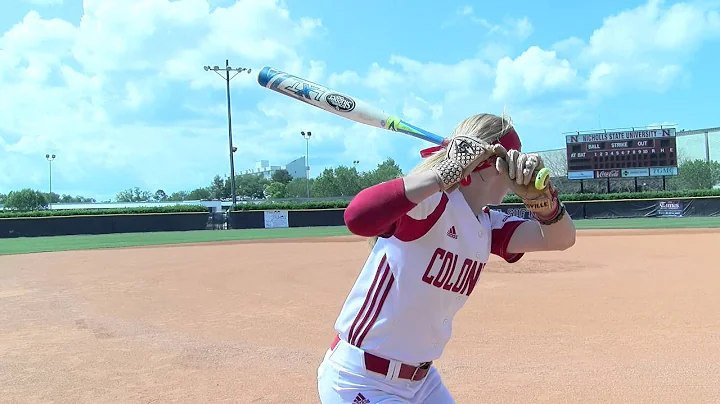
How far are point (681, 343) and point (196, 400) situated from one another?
522cm

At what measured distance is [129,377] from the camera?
18.9 feet

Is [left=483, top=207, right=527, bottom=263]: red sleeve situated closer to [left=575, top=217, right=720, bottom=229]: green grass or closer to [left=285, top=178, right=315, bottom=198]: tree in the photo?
[left=575, top=217, right=720, bottom=229]: green grass

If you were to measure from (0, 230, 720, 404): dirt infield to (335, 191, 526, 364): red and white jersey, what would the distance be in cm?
297

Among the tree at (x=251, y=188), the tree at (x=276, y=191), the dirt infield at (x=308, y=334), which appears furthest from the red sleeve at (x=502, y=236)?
the tree at (x=251, y=188)

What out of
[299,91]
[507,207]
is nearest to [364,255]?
[299,91]

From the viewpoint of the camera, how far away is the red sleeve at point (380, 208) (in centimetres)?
189

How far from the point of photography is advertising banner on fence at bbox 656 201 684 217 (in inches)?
1320

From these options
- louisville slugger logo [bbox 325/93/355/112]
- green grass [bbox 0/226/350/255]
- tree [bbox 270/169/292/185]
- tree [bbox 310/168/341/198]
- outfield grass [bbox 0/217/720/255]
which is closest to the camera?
louisville slugger logo [bbox 325/93/355/112]

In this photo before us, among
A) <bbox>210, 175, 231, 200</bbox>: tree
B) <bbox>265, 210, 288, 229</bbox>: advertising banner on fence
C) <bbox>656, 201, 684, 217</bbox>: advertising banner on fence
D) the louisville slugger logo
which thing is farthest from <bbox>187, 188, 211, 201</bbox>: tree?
the louisville slugger logo

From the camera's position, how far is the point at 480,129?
7.26ft

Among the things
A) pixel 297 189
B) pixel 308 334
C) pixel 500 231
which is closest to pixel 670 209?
pixel 308 334

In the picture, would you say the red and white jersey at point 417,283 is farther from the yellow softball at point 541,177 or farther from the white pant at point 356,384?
the yellow softball at point 541,177

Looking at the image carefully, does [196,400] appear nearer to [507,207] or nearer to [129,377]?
[129,377]

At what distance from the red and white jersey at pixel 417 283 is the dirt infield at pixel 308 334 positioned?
9.74 ft
